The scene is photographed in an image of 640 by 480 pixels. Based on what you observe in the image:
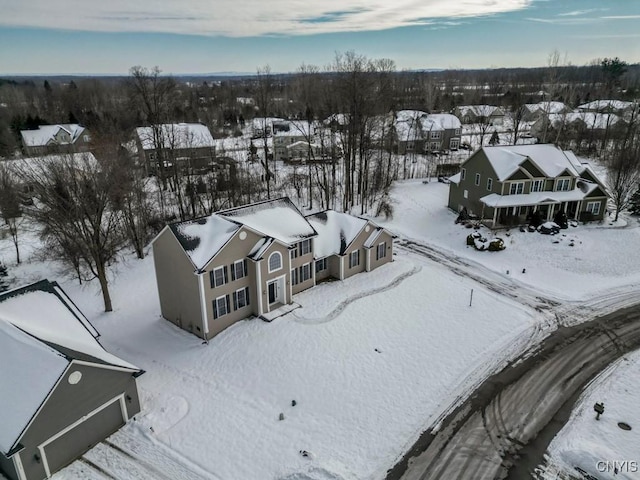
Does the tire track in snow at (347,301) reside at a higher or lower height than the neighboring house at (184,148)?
lower

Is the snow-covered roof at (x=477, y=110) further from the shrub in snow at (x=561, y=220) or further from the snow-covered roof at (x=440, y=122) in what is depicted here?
the shrub in snow at (x=561, y=220)

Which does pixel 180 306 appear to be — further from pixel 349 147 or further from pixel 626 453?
pixel 349 147

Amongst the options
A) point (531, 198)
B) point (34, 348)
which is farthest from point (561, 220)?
point (34, 348)

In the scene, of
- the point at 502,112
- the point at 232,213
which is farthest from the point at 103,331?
the point at 502,112

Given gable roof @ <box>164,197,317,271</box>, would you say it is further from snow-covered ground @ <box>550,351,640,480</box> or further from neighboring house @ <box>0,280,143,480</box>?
snow-covered ground @ <box>550,351,640,480</box>

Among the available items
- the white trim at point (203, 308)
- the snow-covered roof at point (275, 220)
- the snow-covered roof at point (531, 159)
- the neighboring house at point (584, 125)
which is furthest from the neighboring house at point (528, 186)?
the neighboring house at point (584, 125)
